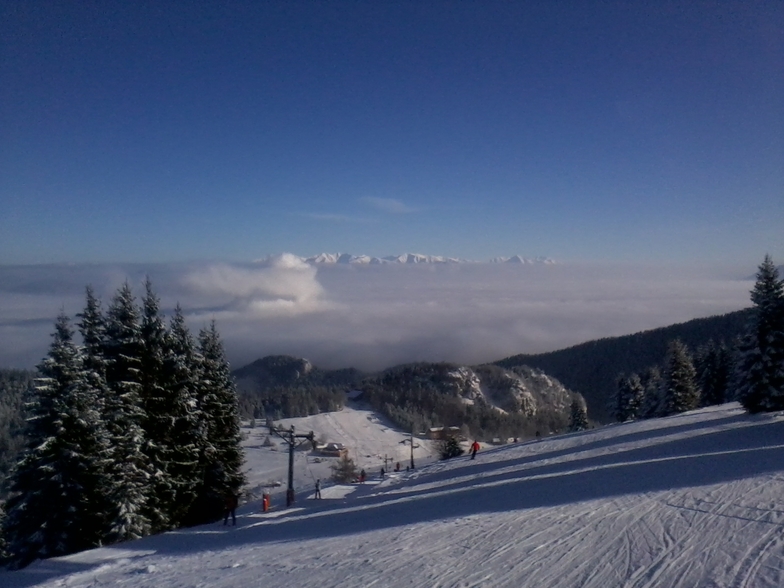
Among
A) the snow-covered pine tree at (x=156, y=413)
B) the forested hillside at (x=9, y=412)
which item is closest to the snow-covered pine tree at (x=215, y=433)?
the snow-covered pine tree at (x=156, y=413)

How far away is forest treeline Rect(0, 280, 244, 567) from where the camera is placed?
1931 cm

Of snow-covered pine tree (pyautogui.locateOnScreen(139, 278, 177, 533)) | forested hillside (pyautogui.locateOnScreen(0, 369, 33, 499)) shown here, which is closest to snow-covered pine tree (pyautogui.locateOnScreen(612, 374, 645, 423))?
snow-covered pine tree (pyautogui.locateOnScreen(139, 278, 177, 533))

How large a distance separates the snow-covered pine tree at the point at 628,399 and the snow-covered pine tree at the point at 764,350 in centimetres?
2823

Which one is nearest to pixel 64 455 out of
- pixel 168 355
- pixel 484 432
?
pixel 168 355

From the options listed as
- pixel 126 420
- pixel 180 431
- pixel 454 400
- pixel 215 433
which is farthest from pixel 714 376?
pixel 454 400

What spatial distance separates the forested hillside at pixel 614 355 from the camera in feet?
410

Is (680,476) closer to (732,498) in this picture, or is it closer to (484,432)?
(732,498)

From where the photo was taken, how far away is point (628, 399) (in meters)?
58.9

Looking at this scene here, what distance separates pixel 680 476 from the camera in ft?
52.3

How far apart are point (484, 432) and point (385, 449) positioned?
2852cm

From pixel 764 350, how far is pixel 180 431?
1146 inches

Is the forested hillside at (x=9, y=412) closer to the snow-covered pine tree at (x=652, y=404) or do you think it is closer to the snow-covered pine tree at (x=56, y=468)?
the snow-covered pine tree at (x=56, y=468)

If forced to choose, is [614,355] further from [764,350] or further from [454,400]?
[764,350]

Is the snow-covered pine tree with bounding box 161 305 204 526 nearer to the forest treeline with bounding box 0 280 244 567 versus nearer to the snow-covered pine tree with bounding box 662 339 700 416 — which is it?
the forest treeline with bounding box 0 280 244 567
